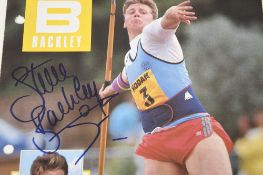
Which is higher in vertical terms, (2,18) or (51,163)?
(2,18)

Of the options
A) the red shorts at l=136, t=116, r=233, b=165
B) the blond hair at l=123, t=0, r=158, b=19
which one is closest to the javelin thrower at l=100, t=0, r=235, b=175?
the red shorts at l=136, t=116, r=233, b=165

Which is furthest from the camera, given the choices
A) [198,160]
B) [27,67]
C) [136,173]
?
[27,67]

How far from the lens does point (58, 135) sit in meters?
1.17

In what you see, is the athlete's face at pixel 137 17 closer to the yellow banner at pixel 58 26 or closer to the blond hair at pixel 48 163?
the yellow banner at pixel 58 26

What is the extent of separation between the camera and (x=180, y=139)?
101cm

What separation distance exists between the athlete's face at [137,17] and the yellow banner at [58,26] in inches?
5.0

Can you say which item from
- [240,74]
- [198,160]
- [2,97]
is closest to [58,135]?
[2,97]

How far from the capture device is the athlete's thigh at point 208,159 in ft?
3.20

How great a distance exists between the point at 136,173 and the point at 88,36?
447 mm

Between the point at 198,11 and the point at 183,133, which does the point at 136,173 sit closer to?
the point at 183,133

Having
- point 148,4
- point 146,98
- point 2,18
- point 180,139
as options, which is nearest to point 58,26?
point 2,18
